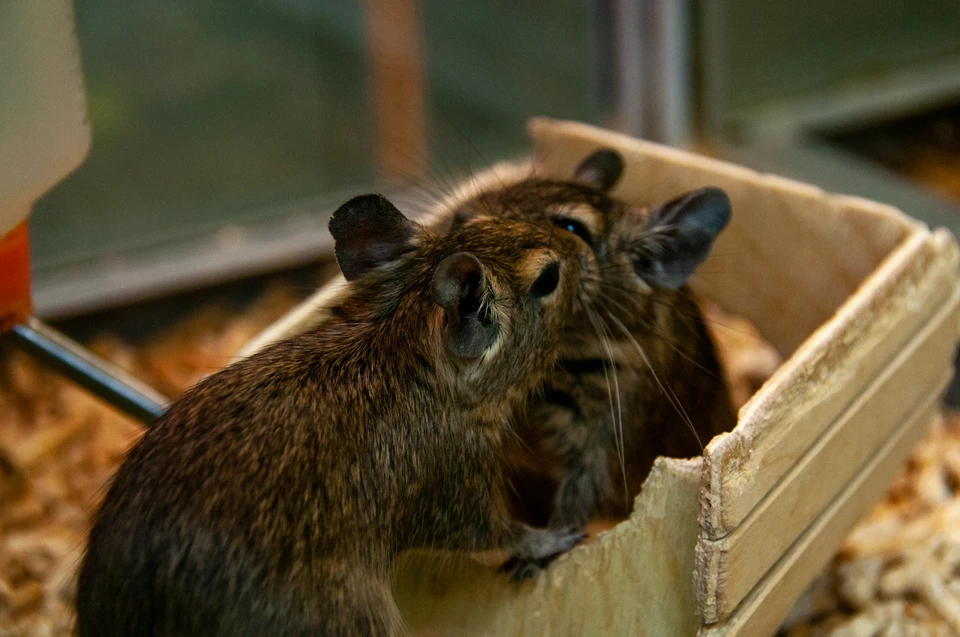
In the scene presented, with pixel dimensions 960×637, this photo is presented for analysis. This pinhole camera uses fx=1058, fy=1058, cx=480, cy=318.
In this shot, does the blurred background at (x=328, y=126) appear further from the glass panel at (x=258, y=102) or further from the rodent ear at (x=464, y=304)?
the rodent ear at (x=464, y=304)

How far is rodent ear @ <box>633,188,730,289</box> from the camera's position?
93.5 inches

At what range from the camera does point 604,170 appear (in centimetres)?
270

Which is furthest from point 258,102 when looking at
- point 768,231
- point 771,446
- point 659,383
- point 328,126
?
point 771,446

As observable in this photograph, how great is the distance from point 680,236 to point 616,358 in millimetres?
312

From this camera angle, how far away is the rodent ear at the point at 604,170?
2.70 metres

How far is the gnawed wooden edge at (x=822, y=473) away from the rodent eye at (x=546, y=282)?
57cm

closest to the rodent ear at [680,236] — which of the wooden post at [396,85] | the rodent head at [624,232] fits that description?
the rodent head at [624,232]

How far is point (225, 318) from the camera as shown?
4277 millimetres

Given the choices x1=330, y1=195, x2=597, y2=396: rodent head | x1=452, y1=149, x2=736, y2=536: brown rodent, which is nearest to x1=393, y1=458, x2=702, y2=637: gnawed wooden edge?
x1=452, y1=149, x2=736, y2=536: brown rodent

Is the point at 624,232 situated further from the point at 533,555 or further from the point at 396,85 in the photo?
the point at 396,85

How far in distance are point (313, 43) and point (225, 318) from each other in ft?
3.96

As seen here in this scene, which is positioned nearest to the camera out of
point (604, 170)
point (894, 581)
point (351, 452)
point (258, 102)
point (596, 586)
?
point (351, 452)

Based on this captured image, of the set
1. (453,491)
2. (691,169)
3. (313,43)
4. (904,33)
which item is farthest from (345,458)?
(904,33)

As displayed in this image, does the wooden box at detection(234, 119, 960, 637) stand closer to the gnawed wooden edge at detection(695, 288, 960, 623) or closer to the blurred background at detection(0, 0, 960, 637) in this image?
the gnawed wooden edge at detection(695, 288, 960, 623)
